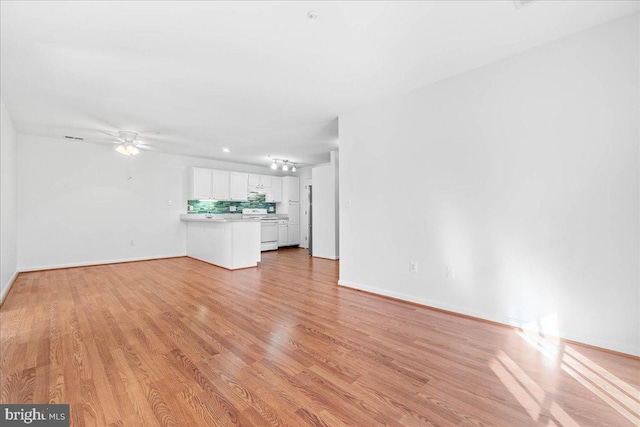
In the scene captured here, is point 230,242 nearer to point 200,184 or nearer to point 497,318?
point 200,184

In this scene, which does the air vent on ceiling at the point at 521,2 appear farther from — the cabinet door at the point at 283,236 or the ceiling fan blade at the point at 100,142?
the cabinet door at the point at 283,236

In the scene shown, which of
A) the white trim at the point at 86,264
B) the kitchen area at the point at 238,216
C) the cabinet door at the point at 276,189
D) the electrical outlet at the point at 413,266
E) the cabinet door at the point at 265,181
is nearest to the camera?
the electrical outlet at the point at 413,266

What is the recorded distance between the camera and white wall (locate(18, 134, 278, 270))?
4.80 m

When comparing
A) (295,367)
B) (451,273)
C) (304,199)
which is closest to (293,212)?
(304,199)

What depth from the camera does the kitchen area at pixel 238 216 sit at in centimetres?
509

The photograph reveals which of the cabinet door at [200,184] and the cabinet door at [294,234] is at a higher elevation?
the cabinet door at [200,184]

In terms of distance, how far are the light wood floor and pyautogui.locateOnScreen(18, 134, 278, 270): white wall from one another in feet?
7.78

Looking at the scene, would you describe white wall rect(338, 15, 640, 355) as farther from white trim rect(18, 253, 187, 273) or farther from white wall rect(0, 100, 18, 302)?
white trim rect(18, 253, 187, 273)

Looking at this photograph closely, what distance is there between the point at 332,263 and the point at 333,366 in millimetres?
3838

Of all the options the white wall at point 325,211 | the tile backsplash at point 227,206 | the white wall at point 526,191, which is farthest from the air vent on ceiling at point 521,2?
the tile backsplash at point 227,206

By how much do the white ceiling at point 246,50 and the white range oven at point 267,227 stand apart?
403cm

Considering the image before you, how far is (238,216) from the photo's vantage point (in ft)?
25.0

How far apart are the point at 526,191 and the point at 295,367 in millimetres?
2482

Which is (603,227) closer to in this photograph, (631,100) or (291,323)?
(631,100)
